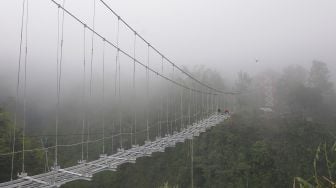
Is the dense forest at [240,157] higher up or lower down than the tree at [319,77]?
lower down

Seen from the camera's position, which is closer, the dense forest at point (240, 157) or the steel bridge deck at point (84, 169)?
the steel bridge deck at point (84, 169)

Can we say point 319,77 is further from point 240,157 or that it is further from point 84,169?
point 84,169

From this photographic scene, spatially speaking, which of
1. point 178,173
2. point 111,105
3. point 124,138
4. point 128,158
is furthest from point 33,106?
point 128,158

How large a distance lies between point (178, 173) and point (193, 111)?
680 cm

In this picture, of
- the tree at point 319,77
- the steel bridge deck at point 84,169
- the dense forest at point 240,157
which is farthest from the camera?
the tree at point 319,77

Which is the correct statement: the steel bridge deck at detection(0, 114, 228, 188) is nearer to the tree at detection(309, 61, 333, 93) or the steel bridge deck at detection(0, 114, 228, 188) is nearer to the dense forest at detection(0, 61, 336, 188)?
the dense forest at detection(0, 61, 336, 188)

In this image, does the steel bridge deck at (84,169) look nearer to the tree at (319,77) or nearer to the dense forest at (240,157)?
the dense forest at (240,157)

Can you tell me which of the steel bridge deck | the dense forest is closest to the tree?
the dense forest

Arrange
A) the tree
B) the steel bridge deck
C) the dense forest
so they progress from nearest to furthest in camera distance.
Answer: the steel bridge deck, the dense forest, the tree

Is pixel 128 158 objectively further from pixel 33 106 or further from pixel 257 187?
pixel 33 106

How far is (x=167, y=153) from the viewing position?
23.6 meters

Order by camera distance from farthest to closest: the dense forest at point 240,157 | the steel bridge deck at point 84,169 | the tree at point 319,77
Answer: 1. the tree at point 319,77
2. the dense forest at point 240,157
3. the steel bridge deck at point 84,169

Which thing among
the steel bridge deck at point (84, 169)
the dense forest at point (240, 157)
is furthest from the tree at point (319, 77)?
the steel bridge deck at point (84, 169)

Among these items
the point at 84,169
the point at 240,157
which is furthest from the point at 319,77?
the point at 84,169
